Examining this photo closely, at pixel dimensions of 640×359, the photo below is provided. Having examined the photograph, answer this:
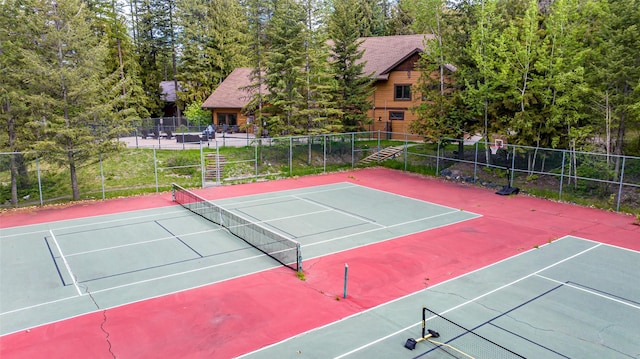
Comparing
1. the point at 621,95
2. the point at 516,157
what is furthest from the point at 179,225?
the point at 621,95

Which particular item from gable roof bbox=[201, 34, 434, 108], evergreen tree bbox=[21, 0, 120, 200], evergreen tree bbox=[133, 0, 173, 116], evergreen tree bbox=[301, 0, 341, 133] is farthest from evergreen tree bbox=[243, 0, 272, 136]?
evergreen tree bbox=[133, 0, 173, 116]

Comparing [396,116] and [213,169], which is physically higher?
[396,116]

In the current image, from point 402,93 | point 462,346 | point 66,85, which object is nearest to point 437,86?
point 402,93

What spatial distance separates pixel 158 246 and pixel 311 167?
52.5 ft

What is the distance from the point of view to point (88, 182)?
23.8 meters

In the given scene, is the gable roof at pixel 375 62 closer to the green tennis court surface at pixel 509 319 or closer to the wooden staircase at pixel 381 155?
the wooden staircase at pixel 381 155

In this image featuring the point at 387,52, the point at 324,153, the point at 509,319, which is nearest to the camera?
the point at 509,319

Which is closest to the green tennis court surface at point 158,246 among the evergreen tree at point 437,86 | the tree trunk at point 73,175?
the tree trunk at point 73,175

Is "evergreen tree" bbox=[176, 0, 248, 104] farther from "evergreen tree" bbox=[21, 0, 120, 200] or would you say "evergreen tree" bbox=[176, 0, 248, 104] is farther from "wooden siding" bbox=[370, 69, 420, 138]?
"evergreen tree" bbox=[21, 0, 120, 200]

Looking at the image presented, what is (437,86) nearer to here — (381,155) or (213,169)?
(381,155)

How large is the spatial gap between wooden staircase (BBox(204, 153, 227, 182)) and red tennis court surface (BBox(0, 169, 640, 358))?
21.1 feet

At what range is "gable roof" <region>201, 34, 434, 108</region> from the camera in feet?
131

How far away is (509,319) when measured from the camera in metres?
10.1

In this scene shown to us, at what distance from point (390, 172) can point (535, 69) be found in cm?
1076
